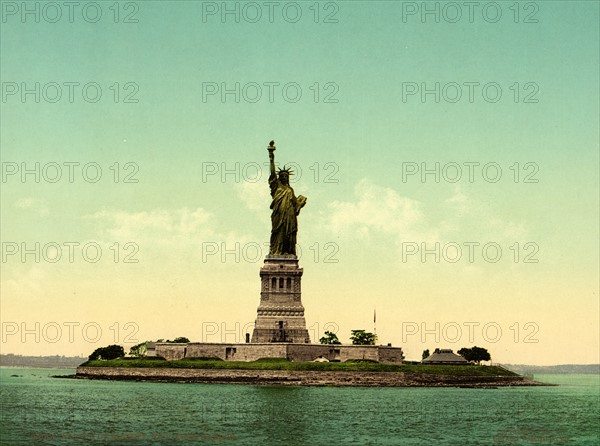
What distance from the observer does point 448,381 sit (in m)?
120

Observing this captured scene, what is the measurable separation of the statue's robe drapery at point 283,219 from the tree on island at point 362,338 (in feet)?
55.4

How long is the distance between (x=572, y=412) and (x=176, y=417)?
3817 cm

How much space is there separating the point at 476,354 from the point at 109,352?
5955cm

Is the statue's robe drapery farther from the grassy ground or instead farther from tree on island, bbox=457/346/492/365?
tree on island, bbox=457/346/492/365

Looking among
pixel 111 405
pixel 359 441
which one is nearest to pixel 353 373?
pixel 111 405

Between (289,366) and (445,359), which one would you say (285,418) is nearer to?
(289,366)

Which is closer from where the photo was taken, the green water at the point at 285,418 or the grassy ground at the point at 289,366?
the green water at the point at 285,418

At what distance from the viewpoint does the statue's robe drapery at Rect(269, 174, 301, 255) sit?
12988 centimetres

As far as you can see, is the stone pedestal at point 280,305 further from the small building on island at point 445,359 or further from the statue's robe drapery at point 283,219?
the small building on island at point 445,359

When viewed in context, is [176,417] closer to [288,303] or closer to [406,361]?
[288,303]

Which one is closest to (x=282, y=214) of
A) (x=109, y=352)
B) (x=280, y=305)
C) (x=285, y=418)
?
(x=280, y=305)

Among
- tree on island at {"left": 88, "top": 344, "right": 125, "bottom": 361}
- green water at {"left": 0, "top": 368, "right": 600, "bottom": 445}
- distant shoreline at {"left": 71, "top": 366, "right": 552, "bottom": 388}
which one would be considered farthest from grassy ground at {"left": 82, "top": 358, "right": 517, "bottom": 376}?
tree on island at {"left": 88, "top": 344, "right": 125, "bottom": 361}

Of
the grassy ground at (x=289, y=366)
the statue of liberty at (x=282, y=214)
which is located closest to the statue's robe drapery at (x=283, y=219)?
the statue of liberty at (x=282, y=214)

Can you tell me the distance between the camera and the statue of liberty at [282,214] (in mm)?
129875
